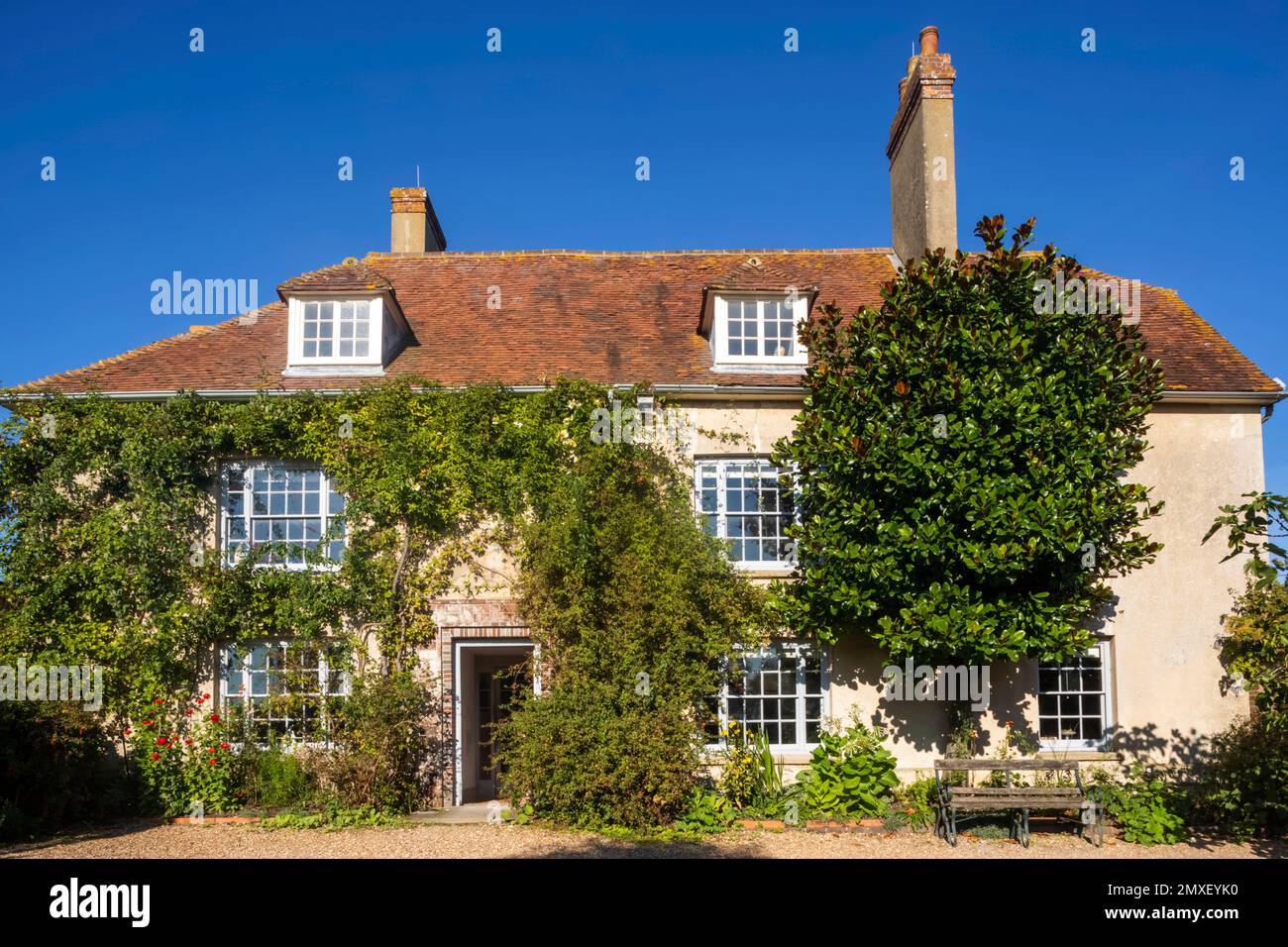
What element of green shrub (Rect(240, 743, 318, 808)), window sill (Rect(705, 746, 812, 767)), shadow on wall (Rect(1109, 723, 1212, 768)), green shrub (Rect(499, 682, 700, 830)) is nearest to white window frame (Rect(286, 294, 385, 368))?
green shrub (Rect(240, 743, 318, 808))

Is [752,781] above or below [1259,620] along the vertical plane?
below

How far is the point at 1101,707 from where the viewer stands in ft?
43.5

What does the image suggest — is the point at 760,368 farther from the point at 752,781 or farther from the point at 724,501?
the point at 752,781

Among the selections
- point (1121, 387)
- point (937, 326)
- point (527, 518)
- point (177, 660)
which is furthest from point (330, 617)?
point (1121, 387)

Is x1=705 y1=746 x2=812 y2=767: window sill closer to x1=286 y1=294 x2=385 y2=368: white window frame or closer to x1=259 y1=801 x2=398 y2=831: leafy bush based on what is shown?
x1=259 y1=801 x2=398 y2=831: leafy bush

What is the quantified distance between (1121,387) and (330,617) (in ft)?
36.2

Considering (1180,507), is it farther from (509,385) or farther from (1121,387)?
(509,385)

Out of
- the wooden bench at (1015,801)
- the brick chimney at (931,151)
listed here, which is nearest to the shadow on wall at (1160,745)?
the wooden bench at (1015,801)

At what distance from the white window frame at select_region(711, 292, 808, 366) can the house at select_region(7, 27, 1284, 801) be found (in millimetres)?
31

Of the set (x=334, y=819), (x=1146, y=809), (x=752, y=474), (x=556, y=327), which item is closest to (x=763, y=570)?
(x=752, y=474)

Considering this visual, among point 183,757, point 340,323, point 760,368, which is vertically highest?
point 340,323

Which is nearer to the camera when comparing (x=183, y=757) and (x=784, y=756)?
(x=183, y=757)

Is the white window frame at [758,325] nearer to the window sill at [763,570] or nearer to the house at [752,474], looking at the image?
the house at [752,474]

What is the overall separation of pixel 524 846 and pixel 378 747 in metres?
2.58
